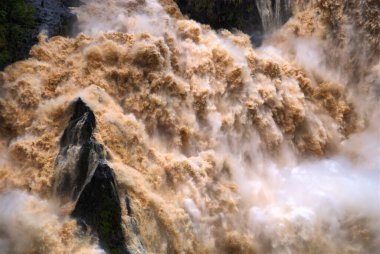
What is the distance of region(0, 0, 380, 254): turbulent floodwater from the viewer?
7.92 metres

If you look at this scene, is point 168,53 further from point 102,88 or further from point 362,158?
point 362,158

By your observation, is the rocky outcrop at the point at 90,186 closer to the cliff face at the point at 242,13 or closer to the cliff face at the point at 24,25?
the cliff face at the point at 24,25

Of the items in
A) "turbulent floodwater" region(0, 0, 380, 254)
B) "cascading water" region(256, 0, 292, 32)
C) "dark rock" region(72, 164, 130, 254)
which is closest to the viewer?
"dark rock" region(72, 164, 130, 254)

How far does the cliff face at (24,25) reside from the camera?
9586mm

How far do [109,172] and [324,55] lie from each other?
6.98 metres

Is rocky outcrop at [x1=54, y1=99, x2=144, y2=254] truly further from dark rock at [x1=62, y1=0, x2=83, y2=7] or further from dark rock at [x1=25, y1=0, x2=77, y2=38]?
dark rock at [x1=62, y1=0, x2=83, y2=7]

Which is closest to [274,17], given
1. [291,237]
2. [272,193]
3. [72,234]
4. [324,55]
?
[324,55]

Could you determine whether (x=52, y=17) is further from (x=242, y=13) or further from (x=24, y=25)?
(x=242, y=13)

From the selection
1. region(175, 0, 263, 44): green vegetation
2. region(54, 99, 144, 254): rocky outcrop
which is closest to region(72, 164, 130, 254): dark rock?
region(54, 99, 144, 254): rocky outcrop

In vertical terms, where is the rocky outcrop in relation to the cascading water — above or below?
below

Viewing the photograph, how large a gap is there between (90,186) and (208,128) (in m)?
3.20

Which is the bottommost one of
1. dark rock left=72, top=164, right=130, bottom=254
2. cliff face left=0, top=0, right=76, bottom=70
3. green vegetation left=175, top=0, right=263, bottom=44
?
dark rock left=72, top=164, right=130, bottom=254

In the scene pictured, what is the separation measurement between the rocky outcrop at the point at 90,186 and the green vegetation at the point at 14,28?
2.53m

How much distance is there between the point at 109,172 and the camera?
23.9ft
